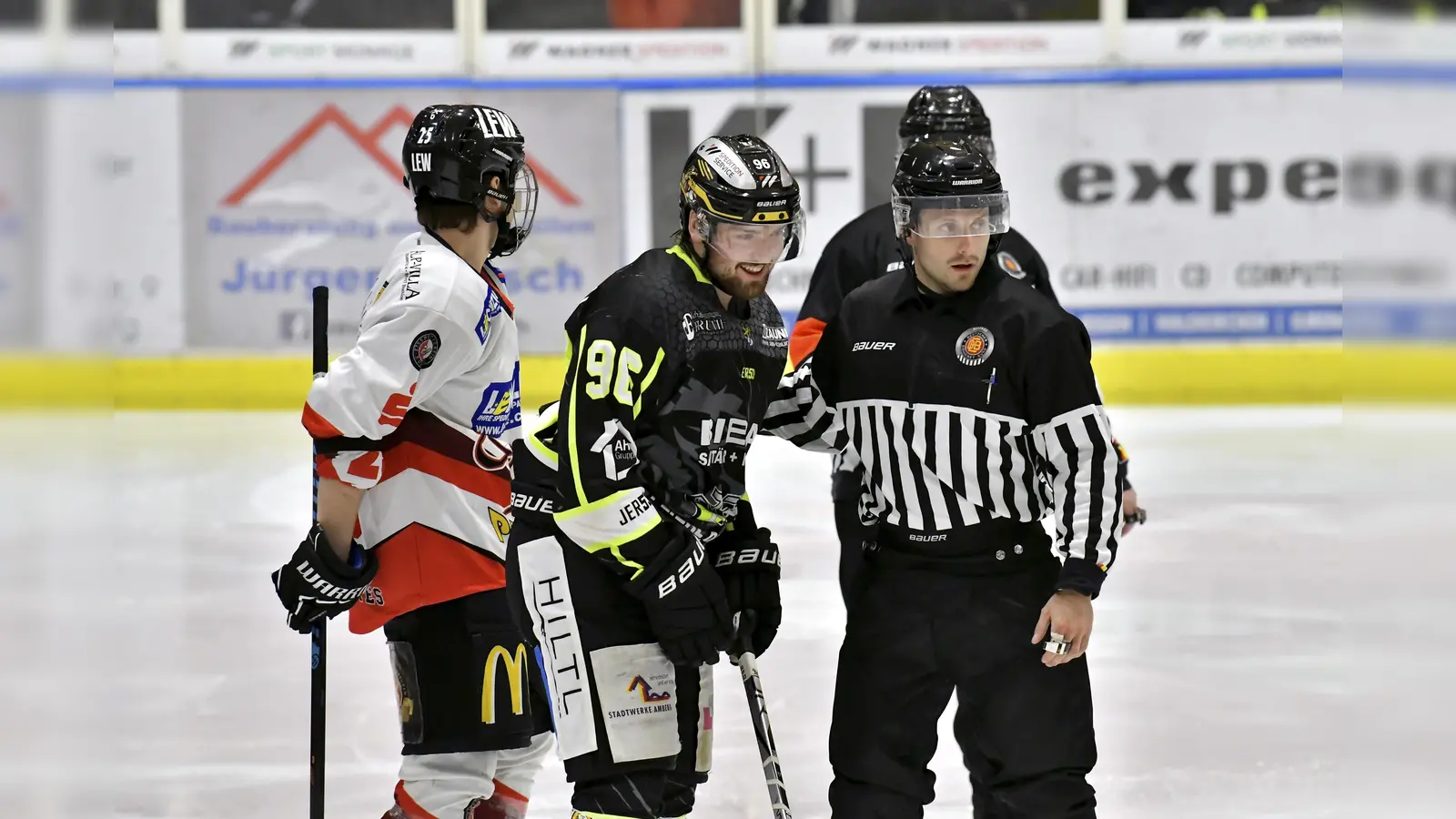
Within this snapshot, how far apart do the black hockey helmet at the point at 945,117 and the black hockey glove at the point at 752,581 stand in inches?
56.7

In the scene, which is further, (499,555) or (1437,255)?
(499,555)

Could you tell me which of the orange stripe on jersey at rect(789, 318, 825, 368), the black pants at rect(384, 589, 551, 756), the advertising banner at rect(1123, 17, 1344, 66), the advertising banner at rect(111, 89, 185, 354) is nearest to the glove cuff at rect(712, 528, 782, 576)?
the black pants at rect(384, 589, 551, 756)

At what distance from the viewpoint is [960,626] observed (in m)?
2.31

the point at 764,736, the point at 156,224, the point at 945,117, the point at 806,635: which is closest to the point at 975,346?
the point at 764,736

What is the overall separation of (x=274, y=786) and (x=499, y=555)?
1.09 meters

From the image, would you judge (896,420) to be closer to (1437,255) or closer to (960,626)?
(960,626)

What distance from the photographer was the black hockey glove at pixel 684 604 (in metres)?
2.18

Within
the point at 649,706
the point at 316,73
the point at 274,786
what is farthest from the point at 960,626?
the point at 316,73

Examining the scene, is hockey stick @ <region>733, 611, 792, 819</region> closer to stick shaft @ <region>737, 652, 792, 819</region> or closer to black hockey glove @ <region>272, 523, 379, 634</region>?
stick shaft @ <region>737, 652, 792, 819</region>

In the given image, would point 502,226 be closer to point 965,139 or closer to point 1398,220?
point 965,139

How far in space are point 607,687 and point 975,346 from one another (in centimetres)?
74

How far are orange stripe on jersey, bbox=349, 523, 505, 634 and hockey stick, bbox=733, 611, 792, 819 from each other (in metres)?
0.45

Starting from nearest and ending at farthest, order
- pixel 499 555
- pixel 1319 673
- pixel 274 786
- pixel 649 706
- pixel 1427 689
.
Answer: pixel 1427 689
pixel 649 706
pixel 499 555
pixel 274 786
pixel 1319 673

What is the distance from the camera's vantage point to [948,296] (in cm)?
236
